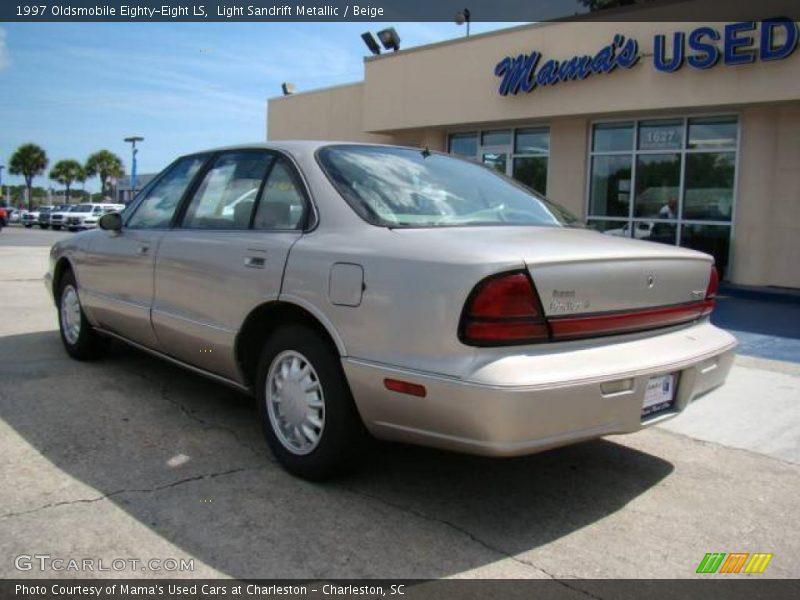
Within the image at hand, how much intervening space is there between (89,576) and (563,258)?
2.12 metres

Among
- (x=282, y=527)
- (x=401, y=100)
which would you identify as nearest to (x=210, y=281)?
(x=282, y=527)

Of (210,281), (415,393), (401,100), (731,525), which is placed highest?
(401,100)

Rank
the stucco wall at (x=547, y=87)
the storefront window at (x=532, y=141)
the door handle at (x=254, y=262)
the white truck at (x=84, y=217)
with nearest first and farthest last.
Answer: the door handle at (x=254, y=262) → the stucco wall at (x=547, y=87) → the storefront window at (x=532, y=141) → the white truck at (x=84, y=217)

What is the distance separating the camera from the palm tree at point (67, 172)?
77812 millimetres

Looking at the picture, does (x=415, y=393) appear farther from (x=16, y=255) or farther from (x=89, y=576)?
(x=16, y=255)

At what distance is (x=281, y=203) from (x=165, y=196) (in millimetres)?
1389

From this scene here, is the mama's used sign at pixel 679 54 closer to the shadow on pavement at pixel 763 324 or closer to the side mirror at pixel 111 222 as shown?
the shadow on pavement at pixel 763 324

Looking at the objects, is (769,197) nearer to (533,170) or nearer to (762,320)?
(762,320)

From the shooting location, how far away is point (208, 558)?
8.93 feet

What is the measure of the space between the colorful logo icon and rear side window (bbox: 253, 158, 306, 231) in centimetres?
230

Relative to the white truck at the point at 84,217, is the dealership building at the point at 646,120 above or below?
above

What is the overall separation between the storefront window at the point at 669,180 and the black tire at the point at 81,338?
8.53 m

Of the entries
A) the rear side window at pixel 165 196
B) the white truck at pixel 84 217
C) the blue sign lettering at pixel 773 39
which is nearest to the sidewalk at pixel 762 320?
the blue sign lettering at pixel 773 39

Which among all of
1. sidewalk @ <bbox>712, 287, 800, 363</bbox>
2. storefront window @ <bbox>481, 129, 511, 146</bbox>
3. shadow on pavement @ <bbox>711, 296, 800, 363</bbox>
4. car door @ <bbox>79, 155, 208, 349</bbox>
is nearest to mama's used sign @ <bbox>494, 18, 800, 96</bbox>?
storefront window @ <bbox>481, 129, 511, 146</bbox>
